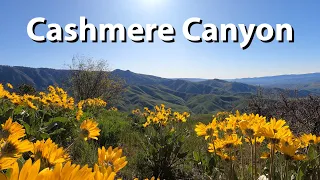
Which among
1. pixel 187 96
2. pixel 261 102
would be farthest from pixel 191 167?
pixel 187 96

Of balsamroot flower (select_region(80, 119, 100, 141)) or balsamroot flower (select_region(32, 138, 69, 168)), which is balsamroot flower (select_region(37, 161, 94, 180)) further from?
balsamroot flower (select_region(80, 119, 100, 141))

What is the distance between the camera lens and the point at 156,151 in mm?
4215

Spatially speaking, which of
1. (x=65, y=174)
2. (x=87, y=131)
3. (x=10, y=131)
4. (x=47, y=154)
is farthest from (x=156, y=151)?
(x=65, y=174)

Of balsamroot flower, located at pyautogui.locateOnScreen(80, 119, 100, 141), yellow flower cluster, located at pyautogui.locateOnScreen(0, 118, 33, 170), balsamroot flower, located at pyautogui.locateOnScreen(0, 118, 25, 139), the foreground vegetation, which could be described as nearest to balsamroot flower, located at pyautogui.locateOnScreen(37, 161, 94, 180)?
the foreground vegetation

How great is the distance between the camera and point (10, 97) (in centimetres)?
460

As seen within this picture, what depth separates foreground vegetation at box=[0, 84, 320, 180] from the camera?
0.92m

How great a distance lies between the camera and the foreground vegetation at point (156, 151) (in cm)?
92

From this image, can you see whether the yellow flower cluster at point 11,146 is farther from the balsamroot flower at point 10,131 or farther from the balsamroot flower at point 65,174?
the balsamroot flower at point 65,174

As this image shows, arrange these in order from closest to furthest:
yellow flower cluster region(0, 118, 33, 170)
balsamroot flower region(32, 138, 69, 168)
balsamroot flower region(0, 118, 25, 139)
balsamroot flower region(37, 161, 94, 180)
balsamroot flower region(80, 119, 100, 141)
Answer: balsamroot flower region(37, 161, 94, 180), yellow flower cluster region(0, 118, 33, 170), balsamroot flower region(32, 138, 69, 168), balsamroot flower region(0, 118, 25, 139), balsamroot flower region(80, 119, 100, 141)

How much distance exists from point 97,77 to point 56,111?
2434 centimetres

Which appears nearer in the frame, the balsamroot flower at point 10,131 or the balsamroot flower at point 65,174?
the balsamroot flower at point 65,174

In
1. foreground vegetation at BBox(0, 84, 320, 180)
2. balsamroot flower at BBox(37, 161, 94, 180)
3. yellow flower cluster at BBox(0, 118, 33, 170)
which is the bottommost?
foreground vegetation at BBox(0, 84, 320, 180)

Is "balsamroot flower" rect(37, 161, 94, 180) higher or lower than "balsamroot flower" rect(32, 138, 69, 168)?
higher

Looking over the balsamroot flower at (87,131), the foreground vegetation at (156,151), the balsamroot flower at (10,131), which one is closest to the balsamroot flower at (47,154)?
the foreground vegetation at (156,151)
